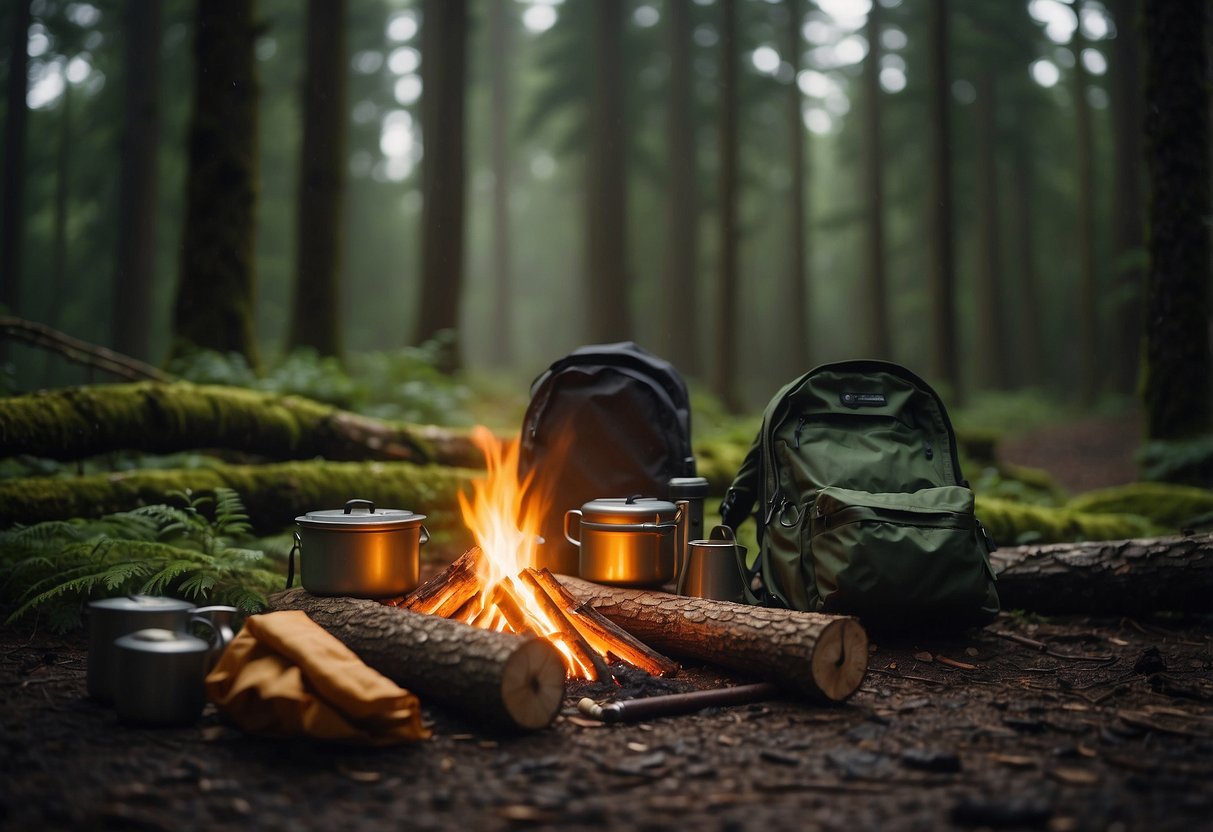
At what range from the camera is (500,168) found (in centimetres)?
2931

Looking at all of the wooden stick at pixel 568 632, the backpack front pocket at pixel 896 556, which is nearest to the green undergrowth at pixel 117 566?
the wooden stick at pixel 568 632

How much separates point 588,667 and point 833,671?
104 centimetres

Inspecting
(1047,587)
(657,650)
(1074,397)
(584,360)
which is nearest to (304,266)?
(584,360)

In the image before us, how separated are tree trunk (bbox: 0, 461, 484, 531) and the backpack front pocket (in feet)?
9.81

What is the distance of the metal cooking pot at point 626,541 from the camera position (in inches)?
168

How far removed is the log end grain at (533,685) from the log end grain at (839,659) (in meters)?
0.97

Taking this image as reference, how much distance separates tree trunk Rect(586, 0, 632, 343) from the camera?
1612cm

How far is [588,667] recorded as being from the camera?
3.74 metres

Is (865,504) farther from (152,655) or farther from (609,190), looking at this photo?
(609,190)

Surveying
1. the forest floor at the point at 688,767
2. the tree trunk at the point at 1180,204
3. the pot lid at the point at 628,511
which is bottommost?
the forest floor at the point at 688,767

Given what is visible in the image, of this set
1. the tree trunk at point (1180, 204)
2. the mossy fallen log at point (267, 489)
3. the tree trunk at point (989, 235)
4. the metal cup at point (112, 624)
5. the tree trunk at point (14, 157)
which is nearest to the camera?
the metal cup at point (112, 624)

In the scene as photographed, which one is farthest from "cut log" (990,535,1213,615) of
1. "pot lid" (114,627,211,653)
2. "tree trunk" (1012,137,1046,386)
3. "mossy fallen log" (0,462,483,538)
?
"tree trunk" (1012,137,1046,386)

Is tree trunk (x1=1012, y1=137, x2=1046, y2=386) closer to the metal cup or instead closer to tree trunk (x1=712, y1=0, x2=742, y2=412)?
tree trunk (x1=712, y1=0, x2=742, y2=412)

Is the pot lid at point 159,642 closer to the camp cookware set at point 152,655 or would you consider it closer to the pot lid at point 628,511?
the camp cookware set at point 152,655
